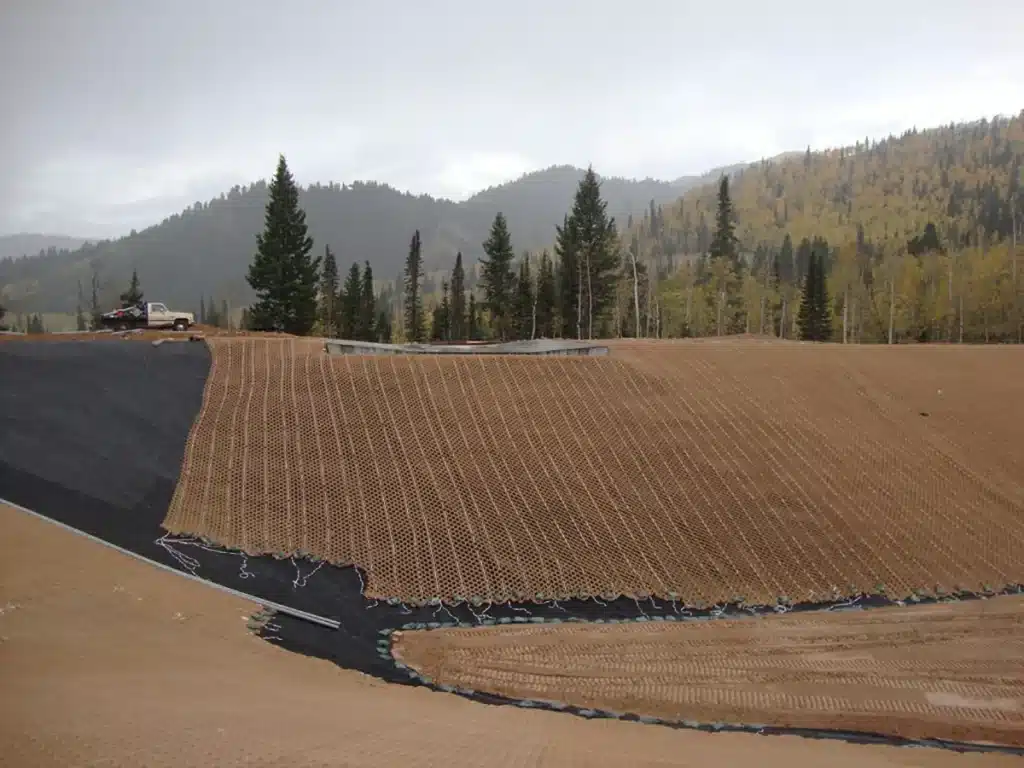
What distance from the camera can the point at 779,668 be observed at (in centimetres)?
730

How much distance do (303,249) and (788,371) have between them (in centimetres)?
2334

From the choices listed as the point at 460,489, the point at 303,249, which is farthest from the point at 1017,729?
the point at 303,249

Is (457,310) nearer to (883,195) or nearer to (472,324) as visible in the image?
(472,324)

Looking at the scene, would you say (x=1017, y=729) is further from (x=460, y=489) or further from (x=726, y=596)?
(x=460, y=489)

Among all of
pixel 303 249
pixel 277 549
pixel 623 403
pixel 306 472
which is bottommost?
pixel 277 549

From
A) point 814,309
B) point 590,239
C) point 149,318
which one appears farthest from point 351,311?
point 814,309

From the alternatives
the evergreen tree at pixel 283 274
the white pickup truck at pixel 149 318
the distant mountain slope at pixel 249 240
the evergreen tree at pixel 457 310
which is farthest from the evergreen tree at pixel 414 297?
the distant mountain slope at pixel 249 240

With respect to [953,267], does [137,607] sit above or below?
below

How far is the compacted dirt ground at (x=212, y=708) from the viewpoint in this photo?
12.7 feet

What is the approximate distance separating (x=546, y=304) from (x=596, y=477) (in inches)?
1382

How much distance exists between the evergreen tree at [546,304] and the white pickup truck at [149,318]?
89.6ft

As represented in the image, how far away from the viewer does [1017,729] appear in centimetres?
614

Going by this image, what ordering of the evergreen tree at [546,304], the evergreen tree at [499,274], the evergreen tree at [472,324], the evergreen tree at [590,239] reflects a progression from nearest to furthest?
1. the evergreen tree at [590,239]
2. the evergreen tree at [499,274]
3. the evergreen tree at [546,304]
4. the evergreen tree at [472,324]

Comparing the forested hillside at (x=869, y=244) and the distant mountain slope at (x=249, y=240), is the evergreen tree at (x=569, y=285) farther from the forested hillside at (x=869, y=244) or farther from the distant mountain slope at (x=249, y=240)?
the distant mountain slope at (x=249, y=240)
